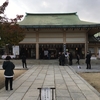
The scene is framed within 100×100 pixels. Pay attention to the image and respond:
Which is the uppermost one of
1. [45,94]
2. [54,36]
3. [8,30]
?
[54,36]

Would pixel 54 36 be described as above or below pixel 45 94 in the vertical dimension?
above

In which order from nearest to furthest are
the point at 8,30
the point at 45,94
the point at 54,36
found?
the point at 45,94 < the point at 8,30 < the point at 54,36

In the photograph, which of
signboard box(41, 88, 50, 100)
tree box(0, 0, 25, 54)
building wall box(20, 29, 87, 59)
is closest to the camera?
signboard box(41, 88, 50, 100)

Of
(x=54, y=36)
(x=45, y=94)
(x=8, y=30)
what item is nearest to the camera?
(x=45, y=94)

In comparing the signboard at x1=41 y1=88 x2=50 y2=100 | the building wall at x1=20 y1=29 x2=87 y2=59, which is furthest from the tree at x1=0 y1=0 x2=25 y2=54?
the building wall at x1=20 y1=29 x2=87 y2=59

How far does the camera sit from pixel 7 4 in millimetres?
10625

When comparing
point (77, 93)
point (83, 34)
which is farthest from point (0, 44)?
point (83, 34)

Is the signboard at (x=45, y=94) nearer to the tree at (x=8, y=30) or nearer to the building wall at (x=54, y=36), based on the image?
the tree at (x=8, y=30)

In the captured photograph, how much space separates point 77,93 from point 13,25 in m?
5.41

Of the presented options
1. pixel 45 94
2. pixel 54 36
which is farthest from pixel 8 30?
pixel 54 36

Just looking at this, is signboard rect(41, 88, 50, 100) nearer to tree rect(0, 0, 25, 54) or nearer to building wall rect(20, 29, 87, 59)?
tree rect(0, 0, 25, 54)

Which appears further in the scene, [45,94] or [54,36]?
[54,36]

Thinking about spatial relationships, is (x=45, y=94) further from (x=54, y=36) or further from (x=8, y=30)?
(x=54, y=36)

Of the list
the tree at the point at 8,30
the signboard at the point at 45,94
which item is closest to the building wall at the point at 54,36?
the tree at the point at 8,30
